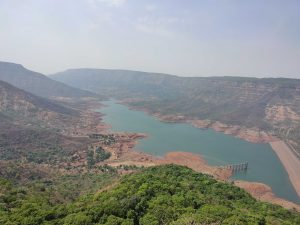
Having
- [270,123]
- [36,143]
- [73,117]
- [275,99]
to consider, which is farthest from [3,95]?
[275,99]

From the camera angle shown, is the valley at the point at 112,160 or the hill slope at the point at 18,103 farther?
the hill slope at the point at 18,103

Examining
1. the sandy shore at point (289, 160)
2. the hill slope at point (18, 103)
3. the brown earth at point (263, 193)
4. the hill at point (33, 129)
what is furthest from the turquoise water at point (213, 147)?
the hill slope at point (18, 103)

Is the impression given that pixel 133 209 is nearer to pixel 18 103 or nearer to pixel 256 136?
pixel 18 103

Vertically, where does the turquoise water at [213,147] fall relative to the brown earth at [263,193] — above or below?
above

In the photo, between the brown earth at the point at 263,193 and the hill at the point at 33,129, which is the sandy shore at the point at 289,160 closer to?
the brown earth at the point at 263,193

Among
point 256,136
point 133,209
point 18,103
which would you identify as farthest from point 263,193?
point 18,103

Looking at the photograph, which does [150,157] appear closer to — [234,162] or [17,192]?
[234,162]

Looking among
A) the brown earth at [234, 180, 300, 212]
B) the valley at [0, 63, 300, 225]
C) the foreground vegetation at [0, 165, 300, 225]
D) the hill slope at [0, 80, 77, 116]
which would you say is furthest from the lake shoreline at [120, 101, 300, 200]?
the hill slope at [0, 80, 77, 116]
